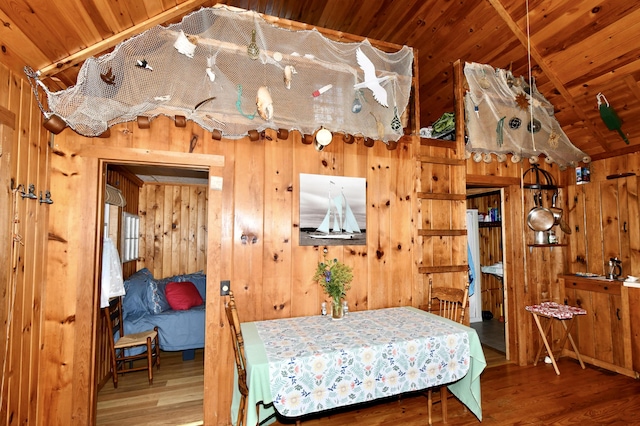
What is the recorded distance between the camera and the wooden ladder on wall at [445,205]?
3102mm

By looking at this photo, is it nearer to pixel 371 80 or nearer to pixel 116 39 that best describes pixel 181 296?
pixel 116 39

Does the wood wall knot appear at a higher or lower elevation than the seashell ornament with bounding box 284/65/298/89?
lower

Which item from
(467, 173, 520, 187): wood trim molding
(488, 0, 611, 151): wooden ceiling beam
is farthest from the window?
(488, 0, 611, 151): wooden ceiling beam

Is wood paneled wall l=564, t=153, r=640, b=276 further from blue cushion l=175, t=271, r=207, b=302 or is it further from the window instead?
the window

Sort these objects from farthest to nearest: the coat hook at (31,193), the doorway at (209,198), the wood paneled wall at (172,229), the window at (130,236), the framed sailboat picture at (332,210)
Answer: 1. the wood paneled wall at (172,229)
2. the window at (130,236)
3. the framed sailboat picture at (332,210)
4. the doorway at (209,198)
5. the coat hook at (31,193)

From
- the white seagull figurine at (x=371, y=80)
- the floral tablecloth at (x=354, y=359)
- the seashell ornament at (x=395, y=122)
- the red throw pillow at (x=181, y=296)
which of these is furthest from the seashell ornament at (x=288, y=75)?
the red throw pillow at (x=181, y=296)

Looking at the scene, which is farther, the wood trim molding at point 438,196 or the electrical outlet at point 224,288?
the wood trim molding at point 438,196

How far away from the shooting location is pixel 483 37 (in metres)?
3.09

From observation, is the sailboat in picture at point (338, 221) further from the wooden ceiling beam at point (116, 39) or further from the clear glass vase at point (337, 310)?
the wooden ceiling beam at point (116, 39)

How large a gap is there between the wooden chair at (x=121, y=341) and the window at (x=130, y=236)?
0.99 m

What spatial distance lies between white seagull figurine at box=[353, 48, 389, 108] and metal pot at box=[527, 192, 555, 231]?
199 cm

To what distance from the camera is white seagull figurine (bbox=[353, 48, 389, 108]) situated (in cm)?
271

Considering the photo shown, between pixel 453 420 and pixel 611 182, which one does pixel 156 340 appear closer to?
pixel 453 420

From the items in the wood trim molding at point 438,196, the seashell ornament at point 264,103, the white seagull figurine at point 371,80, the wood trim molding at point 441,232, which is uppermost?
the white seagull figurine at point 371,80
